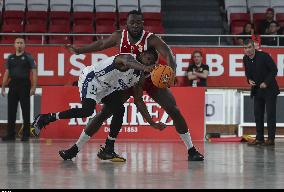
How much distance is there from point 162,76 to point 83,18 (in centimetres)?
1208

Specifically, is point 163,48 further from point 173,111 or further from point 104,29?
point 104,29

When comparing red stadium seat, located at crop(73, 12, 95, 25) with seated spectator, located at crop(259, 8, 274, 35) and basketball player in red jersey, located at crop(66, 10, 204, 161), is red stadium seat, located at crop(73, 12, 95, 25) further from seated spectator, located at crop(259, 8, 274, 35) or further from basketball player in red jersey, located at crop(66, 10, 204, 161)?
basketball player in red jersey, located at crop(66, 10, 204, 161)

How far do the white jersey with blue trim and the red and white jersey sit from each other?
232 millimetres

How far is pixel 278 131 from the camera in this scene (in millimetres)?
17531

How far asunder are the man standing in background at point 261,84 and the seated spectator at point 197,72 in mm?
2278

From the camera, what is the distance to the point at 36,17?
21250 millimetres

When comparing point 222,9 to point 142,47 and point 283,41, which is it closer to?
point 283,41

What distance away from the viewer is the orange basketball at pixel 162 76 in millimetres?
9891

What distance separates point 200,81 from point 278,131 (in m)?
2.13

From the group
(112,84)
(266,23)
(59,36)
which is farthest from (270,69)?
(59,36)

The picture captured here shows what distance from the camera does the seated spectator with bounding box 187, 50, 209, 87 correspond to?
17.1 metres

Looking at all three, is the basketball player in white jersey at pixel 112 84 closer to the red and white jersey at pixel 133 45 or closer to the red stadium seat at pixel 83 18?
the red and white jersey at pixel 133 45

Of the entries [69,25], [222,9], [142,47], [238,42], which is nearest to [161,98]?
[142,47]

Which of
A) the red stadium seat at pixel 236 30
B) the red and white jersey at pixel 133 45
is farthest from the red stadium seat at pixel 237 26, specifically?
the red and white jersey at pixel 133 45
